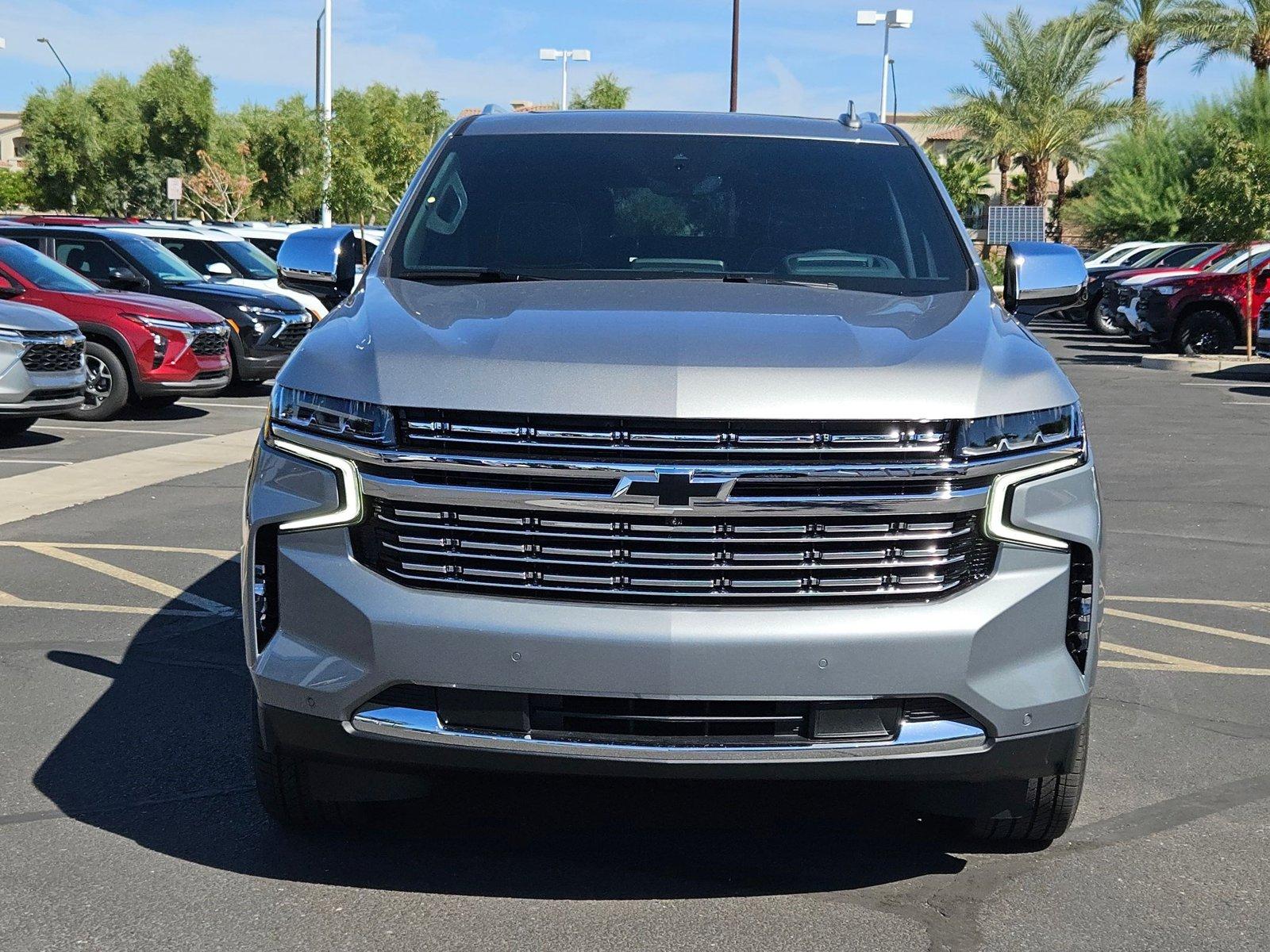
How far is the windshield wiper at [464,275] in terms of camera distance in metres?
4.75

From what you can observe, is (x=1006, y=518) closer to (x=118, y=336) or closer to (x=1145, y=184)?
(x=118, y=336)

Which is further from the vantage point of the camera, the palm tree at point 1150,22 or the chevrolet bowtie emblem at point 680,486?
the palm tree at point 1150,22

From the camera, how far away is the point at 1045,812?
4.15 meters

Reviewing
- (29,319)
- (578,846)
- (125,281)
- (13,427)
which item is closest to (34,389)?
(29,319)

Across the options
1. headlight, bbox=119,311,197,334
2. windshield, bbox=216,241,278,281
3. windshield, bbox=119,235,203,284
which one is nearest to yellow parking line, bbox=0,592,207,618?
headlight, bbox=119,311,197,334

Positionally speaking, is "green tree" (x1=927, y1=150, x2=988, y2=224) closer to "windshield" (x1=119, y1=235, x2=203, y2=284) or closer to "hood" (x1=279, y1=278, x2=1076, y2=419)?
"windshield" (x1=119, y1=235, x2=203, y2=284)

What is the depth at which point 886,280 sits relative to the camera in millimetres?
4805

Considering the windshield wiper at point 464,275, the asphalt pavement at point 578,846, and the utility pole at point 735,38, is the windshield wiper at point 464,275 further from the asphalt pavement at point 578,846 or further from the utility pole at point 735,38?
the utility pole at point 735,38

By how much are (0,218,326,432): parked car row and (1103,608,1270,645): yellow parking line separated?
29.6ft

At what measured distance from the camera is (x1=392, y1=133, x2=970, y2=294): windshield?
16.2 feet

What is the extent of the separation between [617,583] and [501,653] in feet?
0.96

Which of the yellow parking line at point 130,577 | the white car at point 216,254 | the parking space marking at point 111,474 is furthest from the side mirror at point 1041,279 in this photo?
the white car at point 216,254

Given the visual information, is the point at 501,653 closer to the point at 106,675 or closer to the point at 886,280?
the point at 886,280

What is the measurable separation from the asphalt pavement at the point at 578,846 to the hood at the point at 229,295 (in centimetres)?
1135
